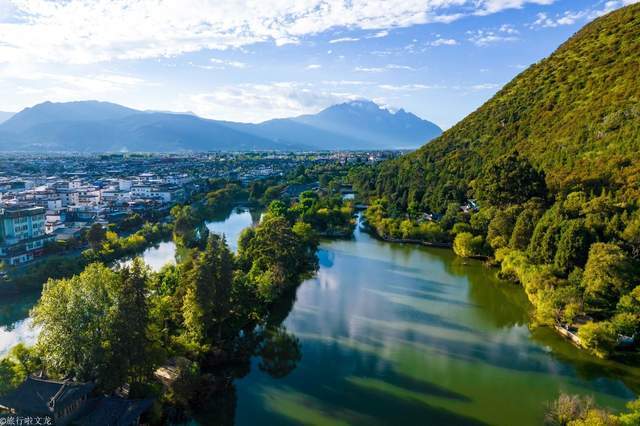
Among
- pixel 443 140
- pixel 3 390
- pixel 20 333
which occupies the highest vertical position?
pixel 443 140

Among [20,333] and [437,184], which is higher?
Answer: [437,184]

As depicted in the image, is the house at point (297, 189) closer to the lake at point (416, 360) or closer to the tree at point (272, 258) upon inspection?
the tree at point (272, 258)

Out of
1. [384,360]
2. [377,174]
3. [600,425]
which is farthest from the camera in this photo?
[377,174]

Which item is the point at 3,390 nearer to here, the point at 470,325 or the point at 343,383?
the point at 343,383

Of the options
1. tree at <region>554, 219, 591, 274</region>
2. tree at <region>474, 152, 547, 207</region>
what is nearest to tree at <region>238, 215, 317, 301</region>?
tree at <region>554, 219, 591, 274</region>

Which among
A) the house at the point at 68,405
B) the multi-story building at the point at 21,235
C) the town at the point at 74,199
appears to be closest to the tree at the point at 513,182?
the house at the point at 68,405

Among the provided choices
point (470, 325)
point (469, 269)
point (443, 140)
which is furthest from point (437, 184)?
point (470, 325)
